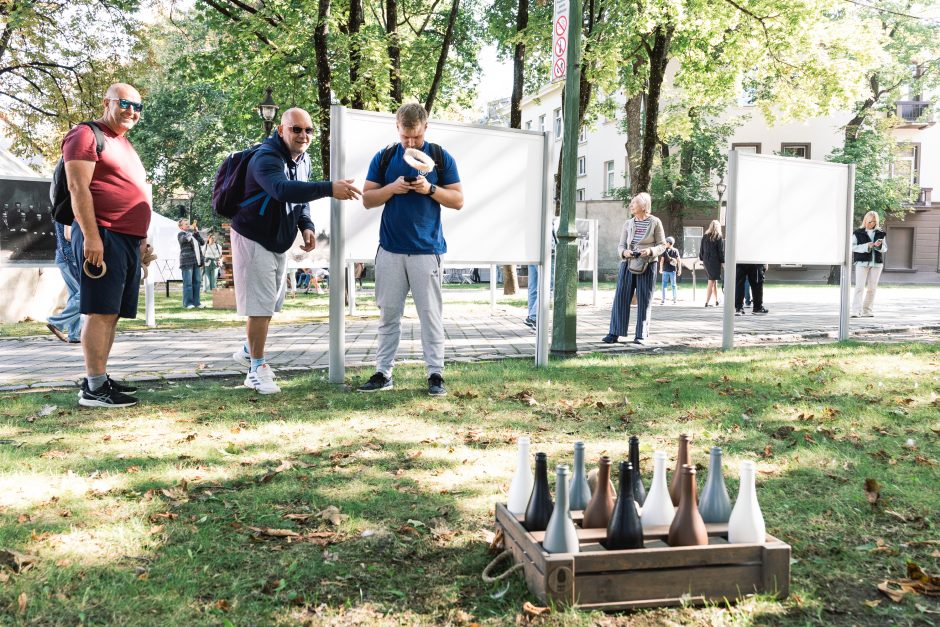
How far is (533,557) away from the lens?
251cm

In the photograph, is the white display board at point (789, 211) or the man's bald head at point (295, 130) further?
the white display board at point (789, 211)

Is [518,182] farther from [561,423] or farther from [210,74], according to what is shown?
[210,74]

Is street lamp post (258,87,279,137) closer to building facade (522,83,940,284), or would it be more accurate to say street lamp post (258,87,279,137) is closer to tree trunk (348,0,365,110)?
tree trunk (348,0,365,110)

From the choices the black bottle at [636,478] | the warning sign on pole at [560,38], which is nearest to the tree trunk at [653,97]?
the warning sign on pole at [560,38]

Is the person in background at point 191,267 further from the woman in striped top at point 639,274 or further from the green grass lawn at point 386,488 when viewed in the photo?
the green grass lawn at point 386,488

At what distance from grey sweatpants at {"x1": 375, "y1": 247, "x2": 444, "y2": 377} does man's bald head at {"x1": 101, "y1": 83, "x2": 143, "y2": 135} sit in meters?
2.00

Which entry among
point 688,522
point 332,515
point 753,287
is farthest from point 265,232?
point 753,287

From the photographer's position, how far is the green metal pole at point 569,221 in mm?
8008

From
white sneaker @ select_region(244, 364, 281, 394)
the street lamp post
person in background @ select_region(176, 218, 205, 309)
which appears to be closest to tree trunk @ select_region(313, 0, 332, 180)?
the street lamp post

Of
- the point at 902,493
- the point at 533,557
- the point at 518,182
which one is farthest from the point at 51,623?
the point at 518,182

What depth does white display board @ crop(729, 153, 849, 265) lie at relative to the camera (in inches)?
368

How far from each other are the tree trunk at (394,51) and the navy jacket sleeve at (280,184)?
11045mm

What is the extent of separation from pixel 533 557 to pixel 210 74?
17.4m

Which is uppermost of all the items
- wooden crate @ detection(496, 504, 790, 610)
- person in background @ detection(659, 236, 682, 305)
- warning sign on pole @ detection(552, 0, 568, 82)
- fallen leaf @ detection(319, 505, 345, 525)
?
warning sign on pole @ detection(552, 0, 568, 82)
